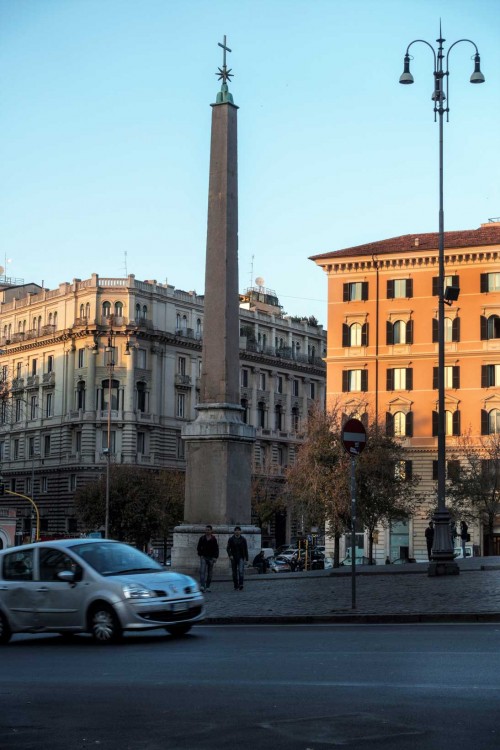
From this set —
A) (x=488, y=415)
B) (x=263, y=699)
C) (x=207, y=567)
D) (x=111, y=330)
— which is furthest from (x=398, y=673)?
(x=111, y=330)

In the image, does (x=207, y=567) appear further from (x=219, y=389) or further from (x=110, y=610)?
(x=110, y=610)

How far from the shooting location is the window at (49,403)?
9344 centimetres

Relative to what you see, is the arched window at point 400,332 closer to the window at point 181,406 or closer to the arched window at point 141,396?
the arched window at point 141,396

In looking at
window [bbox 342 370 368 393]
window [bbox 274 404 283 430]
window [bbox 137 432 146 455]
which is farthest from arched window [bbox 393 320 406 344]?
window [bbox 274 404 283 430]

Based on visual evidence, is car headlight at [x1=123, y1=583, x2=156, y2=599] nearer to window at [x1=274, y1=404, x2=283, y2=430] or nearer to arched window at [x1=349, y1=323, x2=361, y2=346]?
arched window at [x1=349, y1=323, x2=361, y2=346]

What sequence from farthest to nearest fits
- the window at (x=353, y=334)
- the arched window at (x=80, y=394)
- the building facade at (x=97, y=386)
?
the arched window at (x=80, y=394) → the building facade at (x=97, y=386) → the window at (x=353, y=334)

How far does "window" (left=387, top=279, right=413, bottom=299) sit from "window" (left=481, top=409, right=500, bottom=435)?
8508 millimetres

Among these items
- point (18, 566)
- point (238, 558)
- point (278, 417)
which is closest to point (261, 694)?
point (18, 566)

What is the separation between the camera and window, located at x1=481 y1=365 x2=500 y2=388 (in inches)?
2820

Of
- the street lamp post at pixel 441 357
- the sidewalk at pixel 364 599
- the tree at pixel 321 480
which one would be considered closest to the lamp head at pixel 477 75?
the street lamp post at pixel 441 357

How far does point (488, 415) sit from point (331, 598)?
50739 mm

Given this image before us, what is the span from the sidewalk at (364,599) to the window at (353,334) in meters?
44.3

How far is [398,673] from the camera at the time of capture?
10.8 m

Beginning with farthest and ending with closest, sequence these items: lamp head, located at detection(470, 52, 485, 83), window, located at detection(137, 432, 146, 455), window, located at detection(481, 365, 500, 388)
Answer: window, located at detection(137, 432, 146, 455), window, located at detection(481, 365, 500, 388), lamp head, located at detection(470, 52, 485, 83)
